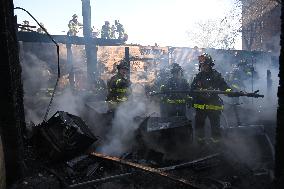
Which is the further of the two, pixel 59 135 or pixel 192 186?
pixel 59 135

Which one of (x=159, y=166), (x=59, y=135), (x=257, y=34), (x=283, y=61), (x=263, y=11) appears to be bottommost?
(x=159, y=166)

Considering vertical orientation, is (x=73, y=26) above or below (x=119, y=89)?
above

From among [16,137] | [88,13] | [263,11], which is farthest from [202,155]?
[263,11]

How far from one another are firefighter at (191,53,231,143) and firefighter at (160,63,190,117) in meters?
1.03

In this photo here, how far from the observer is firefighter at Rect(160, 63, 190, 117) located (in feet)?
29.0

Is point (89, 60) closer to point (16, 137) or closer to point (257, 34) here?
point (16, 137)

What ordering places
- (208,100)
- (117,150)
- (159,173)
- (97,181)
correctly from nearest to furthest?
(159,173) < (97,181) < (117,150) < (208,100)

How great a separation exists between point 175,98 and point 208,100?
1.51 metres

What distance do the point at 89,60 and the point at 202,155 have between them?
46.2ft

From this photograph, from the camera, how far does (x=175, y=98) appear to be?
8852mm

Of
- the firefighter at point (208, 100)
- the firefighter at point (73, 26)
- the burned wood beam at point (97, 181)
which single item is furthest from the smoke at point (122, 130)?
the firefighter at point (73, 26)

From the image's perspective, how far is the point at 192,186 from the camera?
474 centimetres

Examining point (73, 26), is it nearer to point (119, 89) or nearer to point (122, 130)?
point (119, 89)

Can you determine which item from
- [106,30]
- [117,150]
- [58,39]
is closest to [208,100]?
[117,150]
